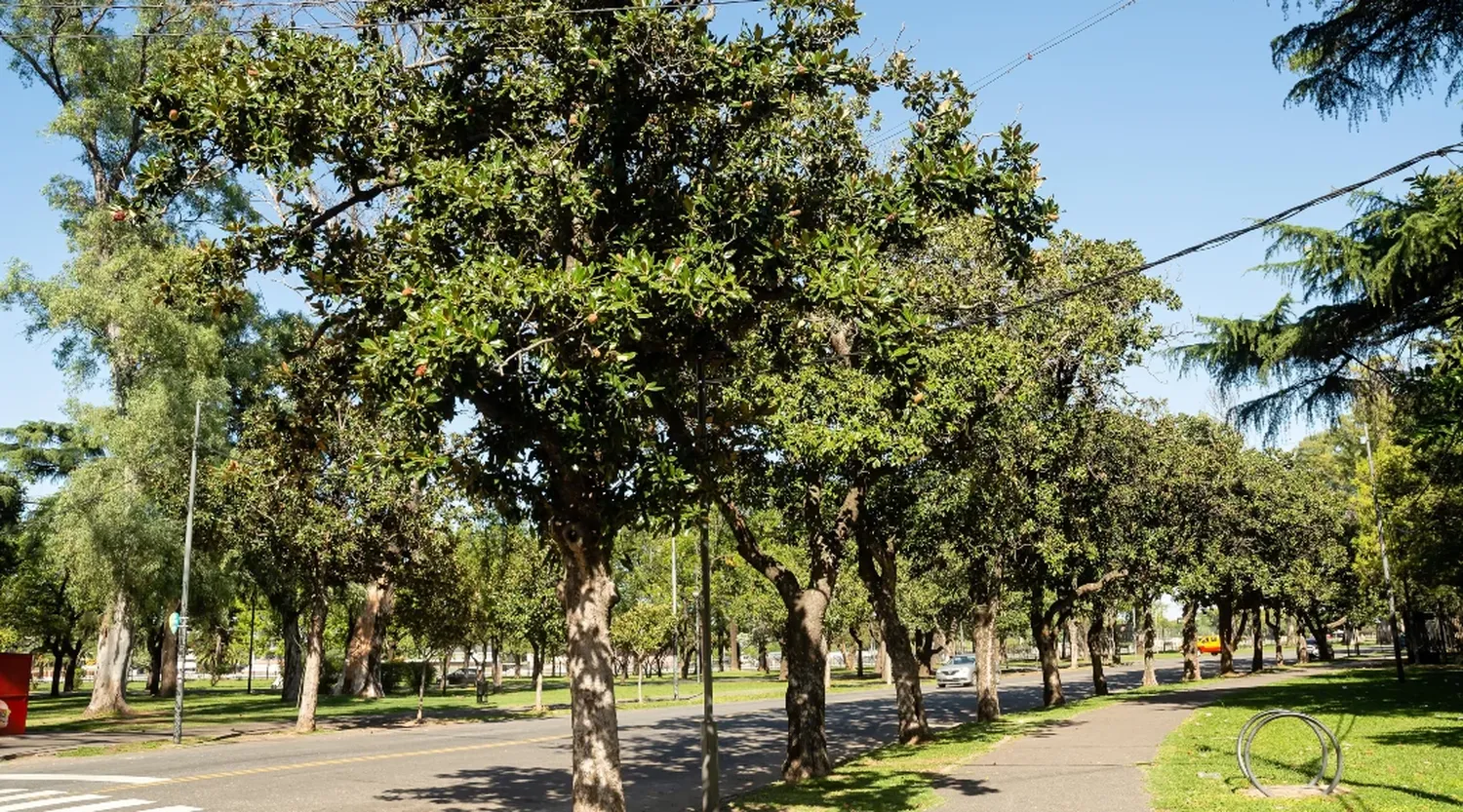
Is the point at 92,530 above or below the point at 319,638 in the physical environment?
above

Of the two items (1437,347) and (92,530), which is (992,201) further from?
(92,530)

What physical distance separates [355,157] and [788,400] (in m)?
6.72

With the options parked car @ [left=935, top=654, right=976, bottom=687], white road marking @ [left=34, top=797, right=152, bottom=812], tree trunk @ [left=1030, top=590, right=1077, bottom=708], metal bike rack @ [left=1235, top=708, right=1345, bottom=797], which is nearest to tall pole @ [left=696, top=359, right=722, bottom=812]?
metal bike rack @ [left=1235, top=708, right=1345, bottom=797]

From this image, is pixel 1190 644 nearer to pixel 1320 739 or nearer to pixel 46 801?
pixel 1320 739

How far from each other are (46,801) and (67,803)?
43cm

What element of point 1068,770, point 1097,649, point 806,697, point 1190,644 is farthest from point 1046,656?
point 806,697

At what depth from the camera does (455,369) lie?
9375 millimetres

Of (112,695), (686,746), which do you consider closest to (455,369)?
(686,746)

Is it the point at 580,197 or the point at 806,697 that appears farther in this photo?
the point at 806,697

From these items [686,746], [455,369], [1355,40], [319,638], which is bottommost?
[686,746]

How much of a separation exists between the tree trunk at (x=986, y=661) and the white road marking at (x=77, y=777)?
1835 cm

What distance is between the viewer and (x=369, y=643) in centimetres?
4825

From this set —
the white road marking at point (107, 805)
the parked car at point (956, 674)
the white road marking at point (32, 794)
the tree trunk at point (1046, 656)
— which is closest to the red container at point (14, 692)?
the white road marking at point (32, 794)

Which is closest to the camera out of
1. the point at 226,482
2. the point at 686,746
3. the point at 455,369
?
the point at 455,369
